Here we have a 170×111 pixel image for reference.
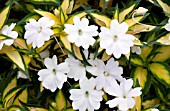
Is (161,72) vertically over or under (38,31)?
under

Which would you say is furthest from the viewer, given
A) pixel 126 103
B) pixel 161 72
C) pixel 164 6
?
pixel 164 6

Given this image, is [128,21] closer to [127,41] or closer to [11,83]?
[127,41]

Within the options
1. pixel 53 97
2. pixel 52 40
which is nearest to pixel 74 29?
pixel 52 40

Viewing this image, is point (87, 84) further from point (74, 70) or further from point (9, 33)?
point (9, 33)

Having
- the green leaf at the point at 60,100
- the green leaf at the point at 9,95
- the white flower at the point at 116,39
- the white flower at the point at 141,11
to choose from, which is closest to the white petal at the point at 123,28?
the white flower at the point at 116,39

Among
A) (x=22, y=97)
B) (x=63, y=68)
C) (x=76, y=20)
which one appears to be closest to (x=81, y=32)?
(x=76, y=20)

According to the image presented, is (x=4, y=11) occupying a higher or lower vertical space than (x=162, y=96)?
higher
